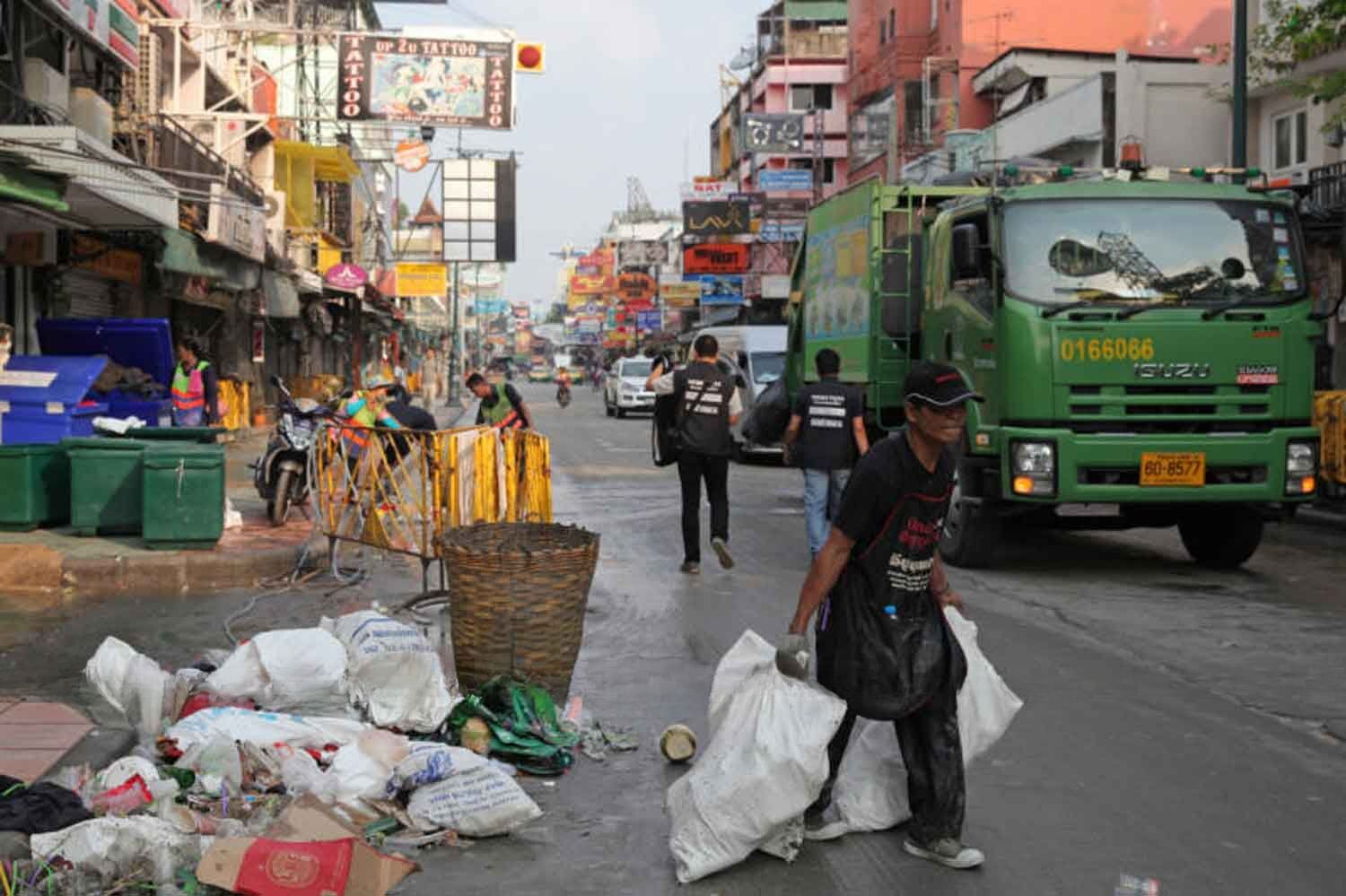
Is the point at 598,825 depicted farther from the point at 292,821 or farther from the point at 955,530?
the point at 955,530

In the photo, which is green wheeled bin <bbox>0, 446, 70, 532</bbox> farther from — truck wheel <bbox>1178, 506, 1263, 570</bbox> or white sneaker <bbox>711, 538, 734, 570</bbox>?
truck wheel <bbox>1178, 506, 1263, 570</bbox>

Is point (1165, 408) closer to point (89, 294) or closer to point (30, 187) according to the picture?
point (30, 187)

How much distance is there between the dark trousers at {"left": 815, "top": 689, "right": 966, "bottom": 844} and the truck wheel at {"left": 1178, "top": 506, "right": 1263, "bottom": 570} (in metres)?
7.34

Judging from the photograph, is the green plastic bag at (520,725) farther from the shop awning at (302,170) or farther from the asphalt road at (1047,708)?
the shop awning at (302,170)

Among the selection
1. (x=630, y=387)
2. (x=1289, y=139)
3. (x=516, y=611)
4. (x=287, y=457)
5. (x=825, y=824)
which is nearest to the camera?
(x=825, y=824)

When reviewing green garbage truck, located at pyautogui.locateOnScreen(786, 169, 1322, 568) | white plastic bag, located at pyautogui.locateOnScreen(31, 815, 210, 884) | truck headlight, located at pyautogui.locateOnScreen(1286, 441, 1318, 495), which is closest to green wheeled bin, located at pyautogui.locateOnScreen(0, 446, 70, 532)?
green garbage truck, located at pyautogui.locateOnScreen(786, 169, 1322, 568)

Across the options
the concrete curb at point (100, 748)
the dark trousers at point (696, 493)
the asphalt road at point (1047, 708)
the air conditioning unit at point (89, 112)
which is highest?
the air conditioning unit at point (89, 112)

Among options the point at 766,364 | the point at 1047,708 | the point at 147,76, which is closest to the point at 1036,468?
the point at 1047,708

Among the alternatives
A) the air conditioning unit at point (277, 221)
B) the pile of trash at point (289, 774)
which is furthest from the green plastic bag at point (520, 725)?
the air conditioning unit at point (277, 221)

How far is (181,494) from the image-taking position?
10320 mm

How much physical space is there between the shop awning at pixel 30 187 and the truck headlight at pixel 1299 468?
9.82 m

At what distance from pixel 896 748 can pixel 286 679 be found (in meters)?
2.57

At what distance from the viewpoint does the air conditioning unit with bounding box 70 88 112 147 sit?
17547 millimetres

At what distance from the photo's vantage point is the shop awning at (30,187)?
10.8 meters
